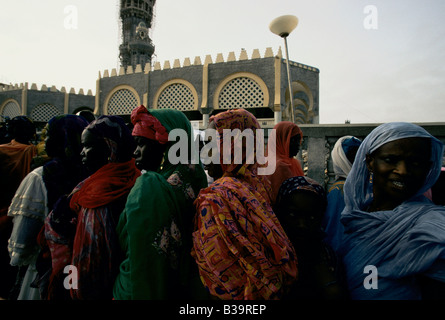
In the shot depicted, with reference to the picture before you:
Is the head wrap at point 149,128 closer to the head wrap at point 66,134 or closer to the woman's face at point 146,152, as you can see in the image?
the woman's face at point 146,152

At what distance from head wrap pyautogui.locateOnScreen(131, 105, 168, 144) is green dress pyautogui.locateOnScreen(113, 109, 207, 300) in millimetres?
260

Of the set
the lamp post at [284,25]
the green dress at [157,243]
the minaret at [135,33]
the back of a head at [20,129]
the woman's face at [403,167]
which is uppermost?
the minaret at [135,33]

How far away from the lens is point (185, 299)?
134 cm

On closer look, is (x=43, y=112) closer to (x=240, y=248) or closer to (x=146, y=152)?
(x=146, y=152)

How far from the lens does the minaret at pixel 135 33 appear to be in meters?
24.4

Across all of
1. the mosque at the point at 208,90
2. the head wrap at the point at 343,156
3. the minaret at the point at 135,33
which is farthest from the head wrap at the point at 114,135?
the minaret at the point at 135,33

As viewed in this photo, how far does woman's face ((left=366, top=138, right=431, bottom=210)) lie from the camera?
1.10m

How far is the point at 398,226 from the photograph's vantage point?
107cm

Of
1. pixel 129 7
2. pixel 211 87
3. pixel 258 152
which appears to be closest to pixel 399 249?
pixel 258 152

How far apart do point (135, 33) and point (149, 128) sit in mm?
28578

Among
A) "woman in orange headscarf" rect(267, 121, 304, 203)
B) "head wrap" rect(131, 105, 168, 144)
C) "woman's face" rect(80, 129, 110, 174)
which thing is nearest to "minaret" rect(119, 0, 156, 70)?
"woman in orange headscarf" rect(267, 121, 304, 203)

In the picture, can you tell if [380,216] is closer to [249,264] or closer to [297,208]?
[297,208]

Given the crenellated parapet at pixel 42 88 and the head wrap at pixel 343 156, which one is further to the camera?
the crenellated parapet at pixel 42 88

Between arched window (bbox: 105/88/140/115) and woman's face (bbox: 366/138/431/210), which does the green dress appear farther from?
arched window (bbox: 105/88/140/115)
